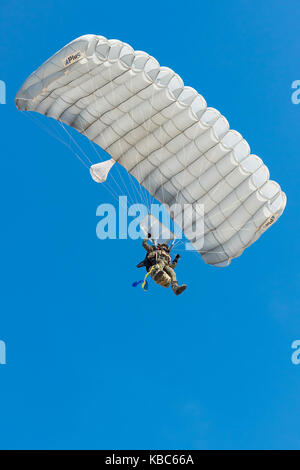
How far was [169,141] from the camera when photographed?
19.8 m

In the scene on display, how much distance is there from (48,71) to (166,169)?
5.08 meters

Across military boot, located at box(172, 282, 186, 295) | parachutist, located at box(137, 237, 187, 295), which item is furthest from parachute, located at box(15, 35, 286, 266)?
military boot, located at box(172, 282, 186, 295)

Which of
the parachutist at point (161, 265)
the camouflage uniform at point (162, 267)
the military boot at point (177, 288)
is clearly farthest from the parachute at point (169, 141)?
the military boot at point (177, 288)

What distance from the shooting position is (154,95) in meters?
18.5

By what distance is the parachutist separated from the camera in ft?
60.6

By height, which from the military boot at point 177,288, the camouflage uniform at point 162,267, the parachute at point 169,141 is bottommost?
the military boot at point 177,288

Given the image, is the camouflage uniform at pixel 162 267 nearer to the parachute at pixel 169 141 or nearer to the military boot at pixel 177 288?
the military boot at pixel 177 288

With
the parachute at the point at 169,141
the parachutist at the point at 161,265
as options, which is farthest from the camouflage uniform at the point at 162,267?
the parachute at the point at 169,141

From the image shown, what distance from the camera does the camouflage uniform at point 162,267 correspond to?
18469 mm

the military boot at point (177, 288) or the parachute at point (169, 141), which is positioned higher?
the parachute at point (169, 141)

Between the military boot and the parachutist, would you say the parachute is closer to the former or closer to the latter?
the parachutist

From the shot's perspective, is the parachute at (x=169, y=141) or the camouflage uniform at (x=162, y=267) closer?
the parachute at (x=169, y=141)
